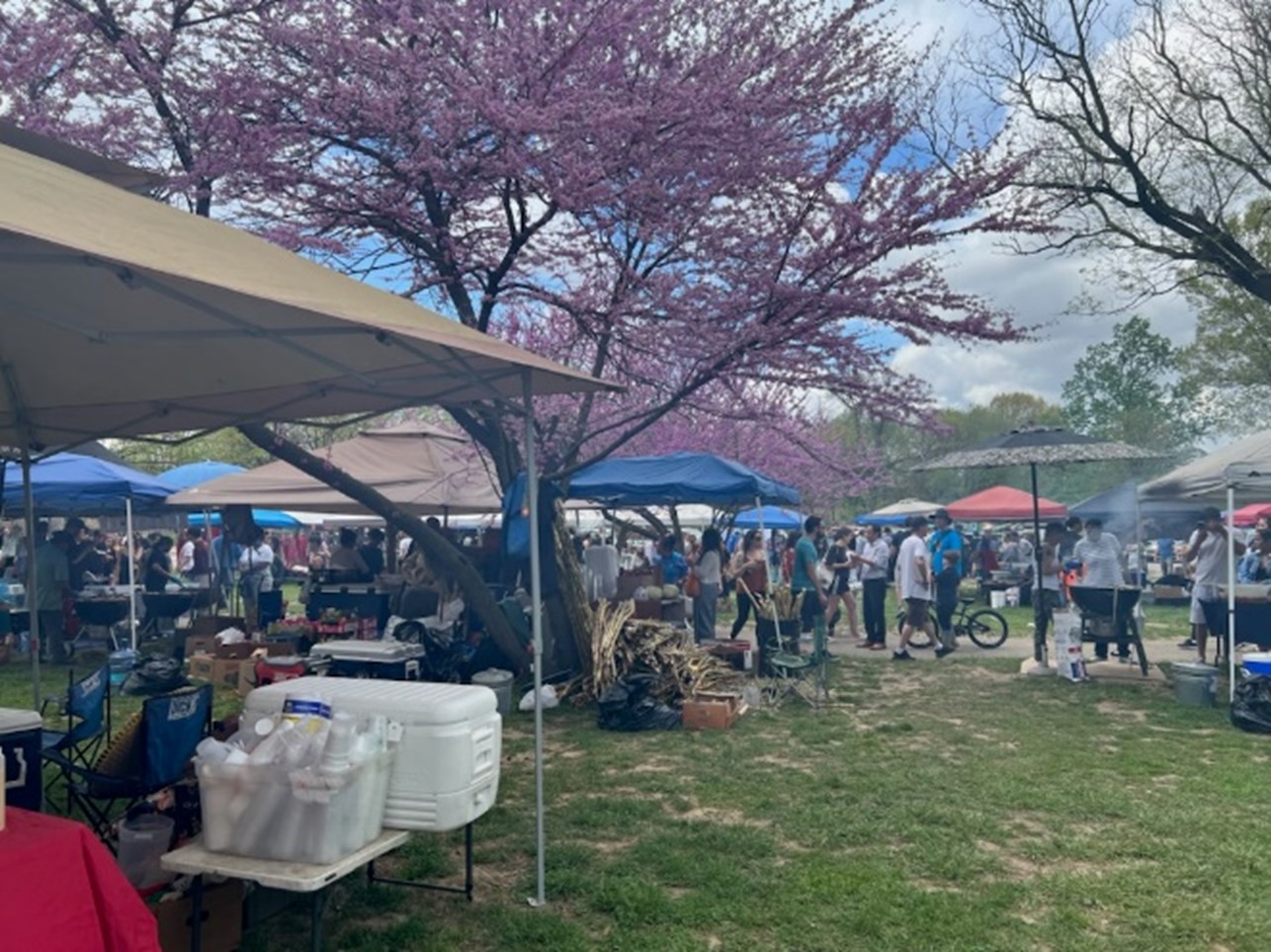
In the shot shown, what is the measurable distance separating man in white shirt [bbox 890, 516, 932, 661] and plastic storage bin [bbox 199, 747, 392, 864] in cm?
976

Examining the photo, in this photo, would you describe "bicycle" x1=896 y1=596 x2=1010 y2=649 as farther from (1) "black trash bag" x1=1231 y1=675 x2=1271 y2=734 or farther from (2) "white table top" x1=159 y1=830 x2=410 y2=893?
(2) "white table top" x1=159 y1=830 x2=410 y2=893

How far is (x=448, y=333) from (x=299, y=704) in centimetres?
163

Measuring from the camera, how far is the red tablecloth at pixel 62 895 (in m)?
2.47

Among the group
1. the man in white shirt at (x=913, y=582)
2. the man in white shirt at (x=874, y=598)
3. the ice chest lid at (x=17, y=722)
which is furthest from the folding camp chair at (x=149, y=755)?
the man in white shirt at (x=874, y=598)

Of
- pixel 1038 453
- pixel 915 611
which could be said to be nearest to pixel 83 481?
pixel 915 611

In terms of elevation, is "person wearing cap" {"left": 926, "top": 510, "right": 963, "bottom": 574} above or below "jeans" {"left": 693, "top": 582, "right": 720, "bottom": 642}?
above

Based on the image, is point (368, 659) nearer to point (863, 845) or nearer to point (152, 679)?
point (152, 679)

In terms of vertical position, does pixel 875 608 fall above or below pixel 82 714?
below

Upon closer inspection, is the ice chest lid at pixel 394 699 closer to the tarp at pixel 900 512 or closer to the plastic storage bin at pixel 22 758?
the plastic storage bin at pixel 22 758

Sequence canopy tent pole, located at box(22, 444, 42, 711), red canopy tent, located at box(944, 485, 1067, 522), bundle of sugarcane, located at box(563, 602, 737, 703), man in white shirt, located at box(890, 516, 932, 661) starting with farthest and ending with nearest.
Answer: red canopy tent, located at box(944, 485, 1067, 522), man in white shirt, located at box(890, 516, 932, 661), bundle of sugarcane, located at box(563, 602, 737, 703), canopy tent pole, located at box(22, 444, 42, 711)

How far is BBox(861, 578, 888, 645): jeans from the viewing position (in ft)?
43.9

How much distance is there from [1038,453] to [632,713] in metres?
5.96

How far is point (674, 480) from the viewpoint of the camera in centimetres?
1118

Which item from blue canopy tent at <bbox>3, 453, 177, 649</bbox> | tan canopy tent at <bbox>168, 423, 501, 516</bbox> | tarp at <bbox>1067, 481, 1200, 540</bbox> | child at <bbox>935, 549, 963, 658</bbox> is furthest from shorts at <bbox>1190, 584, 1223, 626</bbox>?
blue canopy tent at <bbox>3, 453, 177, 649</bbox>
